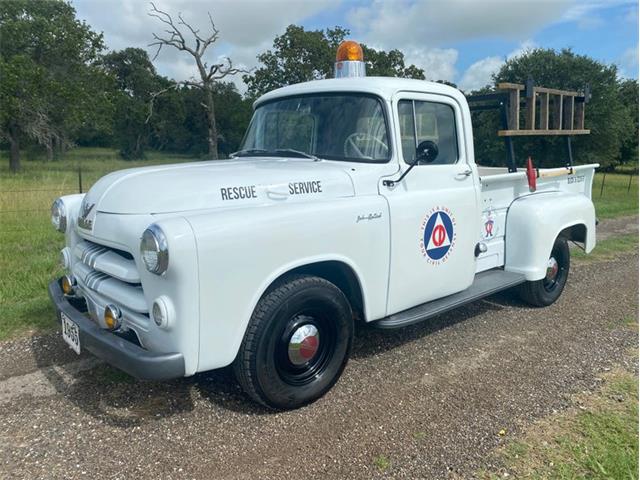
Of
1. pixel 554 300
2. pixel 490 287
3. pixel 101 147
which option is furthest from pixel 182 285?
pixel 101 147

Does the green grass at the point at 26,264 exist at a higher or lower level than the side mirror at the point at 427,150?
lower

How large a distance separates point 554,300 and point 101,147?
56325mm

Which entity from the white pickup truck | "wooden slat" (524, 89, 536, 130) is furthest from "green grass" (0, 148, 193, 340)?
"wooden slat" (524, 89, 536, 130)

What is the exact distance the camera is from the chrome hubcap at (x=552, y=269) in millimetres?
5312

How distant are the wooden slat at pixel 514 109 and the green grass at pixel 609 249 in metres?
3.09

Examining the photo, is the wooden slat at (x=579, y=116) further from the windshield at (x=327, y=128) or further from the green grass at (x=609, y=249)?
the windshield at (x=327, y=128)

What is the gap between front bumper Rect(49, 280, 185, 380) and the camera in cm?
262

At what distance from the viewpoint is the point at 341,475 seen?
8.77ft

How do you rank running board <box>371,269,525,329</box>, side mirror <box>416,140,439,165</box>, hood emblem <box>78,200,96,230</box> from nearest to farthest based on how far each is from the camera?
hood emblem <box>78,200,96,230</box>
side mirror <box>416,140,439,165</box>
running board <box>371,269,525,329</box>

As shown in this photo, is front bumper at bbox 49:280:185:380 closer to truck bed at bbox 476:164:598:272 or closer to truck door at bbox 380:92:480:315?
truck door at bbox 380:92:480:315

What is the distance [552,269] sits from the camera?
537 centimetres

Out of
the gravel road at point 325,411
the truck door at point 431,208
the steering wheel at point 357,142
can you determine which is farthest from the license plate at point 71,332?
the steering wheel at point 357,142

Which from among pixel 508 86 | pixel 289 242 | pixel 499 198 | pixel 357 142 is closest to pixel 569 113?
pixel 508 86

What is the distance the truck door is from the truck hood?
20.6 inches
